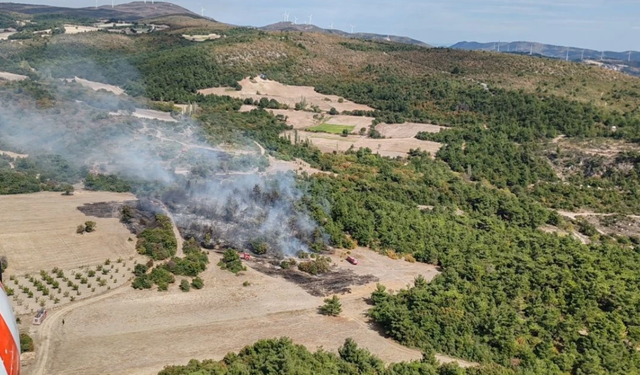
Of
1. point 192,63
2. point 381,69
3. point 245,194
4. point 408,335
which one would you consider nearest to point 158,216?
point 245,194

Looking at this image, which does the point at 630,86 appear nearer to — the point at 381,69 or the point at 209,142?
the point at 381,69

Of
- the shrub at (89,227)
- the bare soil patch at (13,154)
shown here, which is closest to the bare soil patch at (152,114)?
the bare soil patch at (13,154)

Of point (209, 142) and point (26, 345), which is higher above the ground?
point (209, 142)

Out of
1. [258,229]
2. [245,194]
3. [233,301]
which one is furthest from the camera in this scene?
[245,194]

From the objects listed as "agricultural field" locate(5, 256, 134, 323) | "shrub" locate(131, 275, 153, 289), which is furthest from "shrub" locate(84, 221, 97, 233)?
"shrub" locate(131, 275, 153, 289)

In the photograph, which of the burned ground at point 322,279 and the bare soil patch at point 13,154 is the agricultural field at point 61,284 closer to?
the burned ground at point 322,279

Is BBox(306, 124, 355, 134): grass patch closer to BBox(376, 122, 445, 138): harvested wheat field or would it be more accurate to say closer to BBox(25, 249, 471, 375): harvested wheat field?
BBox(376, 122, 445, 138): harvested wheat field

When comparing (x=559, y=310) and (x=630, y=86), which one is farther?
(x=630, y=86)
